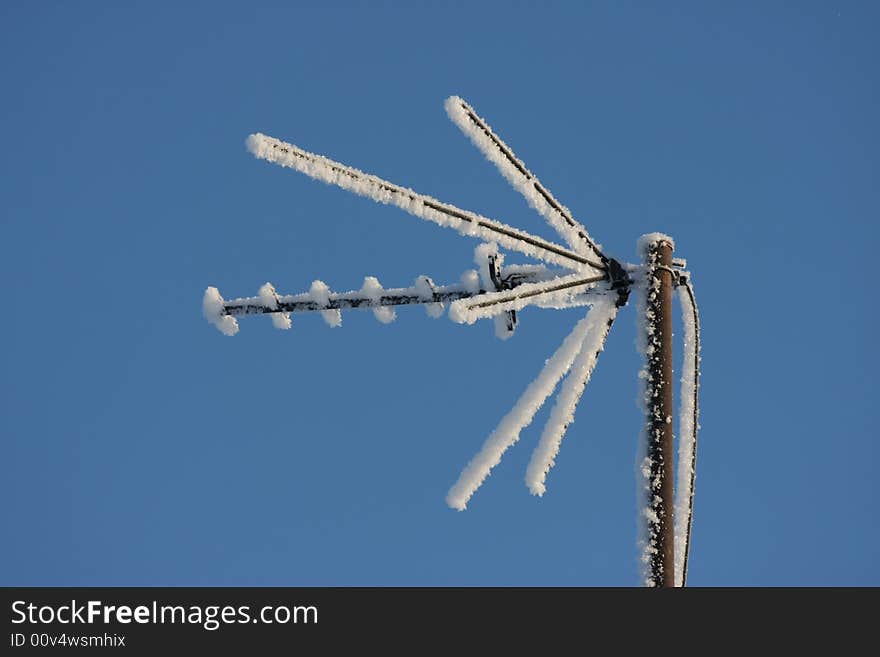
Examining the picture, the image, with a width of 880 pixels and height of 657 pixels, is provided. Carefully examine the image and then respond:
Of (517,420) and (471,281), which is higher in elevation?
(471,281)

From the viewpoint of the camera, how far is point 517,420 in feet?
23.5

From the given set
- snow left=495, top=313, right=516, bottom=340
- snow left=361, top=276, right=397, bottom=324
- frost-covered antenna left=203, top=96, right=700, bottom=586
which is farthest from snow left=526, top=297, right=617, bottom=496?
→ snow left=361, top=276, right=397, bottom=324

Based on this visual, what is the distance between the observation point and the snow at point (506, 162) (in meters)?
7.11

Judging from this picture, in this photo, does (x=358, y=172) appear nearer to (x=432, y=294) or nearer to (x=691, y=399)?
(x=432, y=294)

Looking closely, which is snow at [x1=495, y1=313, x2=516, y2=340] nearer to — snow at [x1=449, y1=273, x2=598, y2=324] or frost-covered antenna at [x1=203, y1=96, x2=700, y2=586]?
frost-covered antenna at [x1=203, y1=96, x2=700, y2=586]

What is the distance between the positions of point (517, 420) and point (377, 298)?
67.6 inches

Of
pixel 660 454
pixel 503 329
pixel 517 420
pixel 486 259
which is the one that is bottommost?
pixel 660 454

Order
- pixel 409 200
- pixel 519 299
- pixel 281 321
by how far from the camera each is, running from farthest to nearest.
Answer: pixel 281 321, pixel 409 200, pixel 519 299

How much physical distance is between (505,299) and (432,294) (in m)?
1.45

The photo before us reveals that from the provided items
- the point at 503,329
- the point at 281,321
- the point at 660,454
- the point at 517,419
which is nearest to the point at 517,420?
the point at 517,419

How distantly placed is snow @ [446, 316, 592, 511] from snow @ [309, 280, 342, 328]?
1901mm

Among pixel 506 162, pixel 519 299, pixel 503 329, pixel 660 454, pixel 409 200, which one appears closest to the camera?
pixel 660 454

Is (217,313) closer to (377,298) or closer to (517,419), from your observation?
(377,298)

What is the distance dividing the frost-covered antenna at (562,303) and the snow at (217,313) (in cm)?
166
